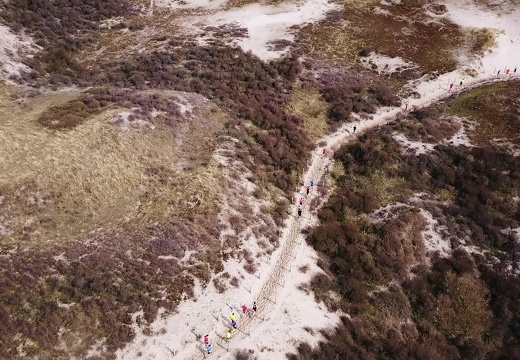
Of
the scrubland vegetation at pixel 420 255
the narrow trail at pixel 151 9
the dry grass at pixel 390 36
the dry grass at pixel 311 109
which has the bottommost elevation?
the scrubland vegetation at pixel 420 255

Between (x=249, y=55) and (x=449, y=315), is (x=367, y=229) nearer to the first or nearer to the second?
(x=449, y=315)

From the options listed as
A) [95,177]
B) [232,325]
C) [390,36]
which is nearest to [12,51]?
[95,177]

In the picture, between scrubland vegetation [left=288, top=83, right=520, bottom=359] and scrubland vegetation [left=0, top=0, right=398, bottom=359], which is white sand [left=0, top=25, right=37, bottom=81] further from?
scrubland vegetation [left=288, top=83, right=520, bottom=359]

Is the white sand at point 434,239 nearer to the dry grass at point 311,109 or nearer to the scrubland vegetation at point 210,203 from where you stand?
the scrubland vegetation at point 210,203

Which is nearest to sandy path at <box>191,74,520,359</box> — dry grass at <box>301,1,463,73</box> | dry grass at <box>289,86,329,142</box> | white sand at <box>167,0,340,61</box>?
dry grass at <box>289,86,329,142</box>

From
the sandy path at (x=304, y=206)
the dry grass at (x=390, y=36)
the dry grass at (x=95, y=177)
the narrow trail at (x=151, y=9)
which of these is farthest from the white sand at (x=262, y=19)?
the dry grass at (x=95, y=177)
